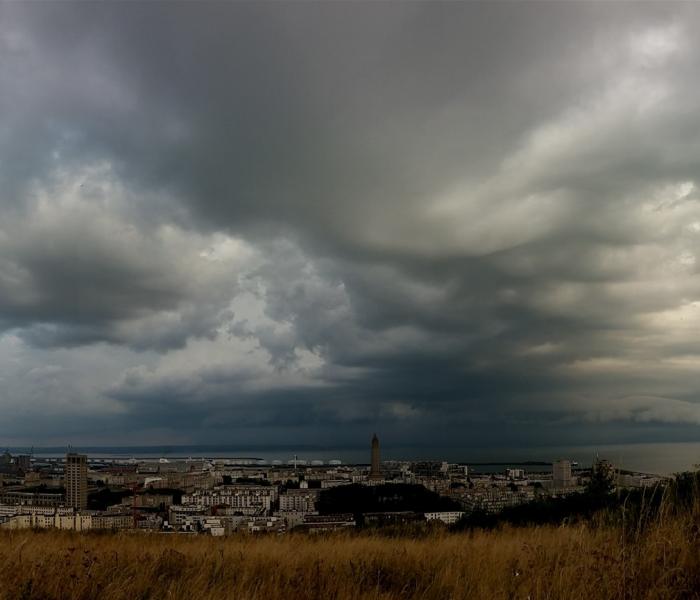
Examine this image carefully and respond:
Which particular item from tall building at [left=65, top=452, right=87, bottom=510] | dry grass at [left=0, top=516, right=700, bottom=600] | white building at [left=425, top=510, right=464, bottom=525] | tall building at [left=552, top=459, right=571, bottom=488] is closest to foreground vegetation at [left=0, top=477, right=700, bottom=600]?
dry grass at [left=0, top=516, right=700, bottom=600]

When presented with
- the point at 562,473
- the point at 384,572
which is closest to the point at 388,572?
the point at 384,572

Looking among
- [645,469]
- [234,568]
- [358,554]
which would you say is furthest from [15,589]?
[645,469]

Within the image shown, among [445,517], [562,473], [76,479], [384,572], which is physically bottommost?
[76,479]

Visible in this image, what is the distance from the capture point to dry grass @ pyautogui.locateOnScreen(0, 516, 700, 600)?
13.8 ft

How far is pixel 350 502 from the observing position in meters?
35.1

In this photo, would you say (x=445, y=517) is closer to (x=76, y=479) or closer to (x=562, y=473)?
(x=562, y=473)

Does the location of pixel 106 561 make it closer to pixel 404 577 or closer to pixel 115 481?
pixel 404 577

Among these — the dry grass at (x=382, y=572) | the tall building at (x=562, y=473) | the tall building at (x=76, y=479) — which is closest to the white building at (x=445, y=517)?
the dry grass at (x=382, y=572)

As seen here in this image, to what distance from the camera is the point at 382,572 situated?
5.74 meters

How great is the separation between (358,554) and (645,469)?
5608 mm

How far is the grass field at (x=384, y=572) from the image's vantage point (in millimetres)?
4211

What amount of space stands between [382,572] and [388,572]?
0.06 metres

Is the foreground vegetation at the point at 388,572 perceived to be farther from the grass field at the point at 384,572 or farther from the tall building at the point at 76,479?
the tall building at the point at 76,479

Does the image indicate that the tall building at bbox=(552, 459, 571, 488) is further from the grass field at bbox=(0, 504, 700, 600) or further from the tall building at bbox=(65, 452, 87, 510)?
the grass field at bbox=(0, 504, 700, 600)
